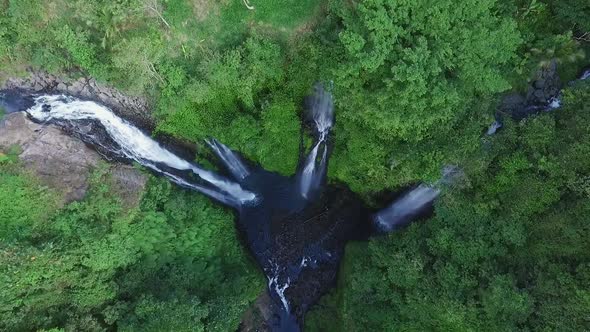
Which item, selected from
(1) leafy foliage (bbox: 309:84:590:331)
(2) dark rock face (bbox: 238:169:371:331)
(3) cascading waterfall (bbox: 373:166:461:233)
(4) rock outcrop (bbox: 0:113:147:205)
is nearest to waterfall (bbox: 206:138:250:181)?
(2) dark rock face (bbox: 238:169:371:331)

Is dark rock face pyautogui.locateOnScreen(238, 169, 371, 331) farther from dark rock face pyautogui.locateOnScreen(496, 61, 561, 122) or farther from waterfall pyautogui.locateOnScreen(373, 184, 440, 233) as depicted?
dark rock face pyautogui.locateOnScreen(496, 61, 561, 122)

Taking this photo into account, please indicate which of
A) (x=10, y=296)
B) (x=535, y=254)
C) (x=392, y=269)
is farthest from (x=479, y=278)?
(x=10, y=296)

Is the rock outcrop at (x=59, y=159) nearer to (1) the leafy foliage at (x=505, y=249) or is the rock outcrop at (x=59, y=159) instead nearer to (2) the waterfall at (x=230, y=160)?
(2) the waterfall at (x=230, y=160)

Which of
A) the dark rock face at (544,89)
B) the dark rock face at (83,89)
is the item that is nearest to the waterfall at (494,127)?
the dark rock face at (544,89)

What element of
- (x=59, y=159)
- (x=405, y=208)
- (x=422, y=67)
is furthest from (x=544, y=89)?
(x=59, y=159)

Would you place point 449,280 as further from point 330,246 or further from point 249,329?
point 249,329

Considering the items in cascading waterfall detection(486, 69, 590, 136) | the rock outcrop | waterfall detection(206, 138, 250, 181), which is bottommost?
cascading waterfall detection(486, 69, 590, 136)
